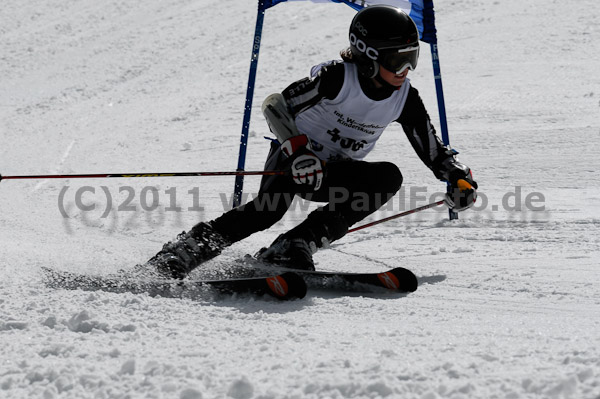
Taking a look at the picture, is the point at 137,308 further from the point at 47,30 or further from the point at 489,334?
the point at 47,30

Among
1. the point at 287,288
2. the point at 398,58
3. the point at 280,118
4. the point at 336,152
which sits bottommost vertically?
the point at 287,288

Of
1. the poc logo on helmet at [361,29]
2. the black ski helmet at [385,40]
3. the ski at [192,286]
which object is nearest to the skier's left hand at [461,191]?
the black ski helmet at [385,40]

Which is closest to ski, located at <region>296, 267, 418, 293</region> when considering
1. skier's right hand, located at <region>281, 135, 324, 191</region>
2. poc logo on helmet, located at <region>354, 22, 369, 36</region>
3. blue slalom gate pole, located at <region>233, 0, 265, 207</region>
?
skier's right hand, located at <region>281, 135, 324, 191</region>

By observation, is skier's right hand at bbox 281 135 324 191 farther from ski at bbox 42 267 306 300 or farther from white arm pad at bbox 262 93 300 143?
ski at bbox 42 267 306 300

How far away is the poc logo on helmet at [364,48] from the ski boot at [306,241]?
2.71ft

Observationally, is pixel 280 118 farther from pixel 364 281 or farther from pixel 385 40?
pixel 364 281

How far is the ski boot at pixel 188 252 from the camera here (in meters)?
3.18

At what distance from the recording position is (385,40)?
3.47 metres

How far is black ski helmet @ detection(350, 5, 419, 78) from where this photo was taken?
348 centimetres

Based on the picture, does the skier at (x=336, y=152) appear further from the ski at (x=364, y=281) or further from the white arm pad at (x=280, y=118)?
the ski at (x=364, y=281)

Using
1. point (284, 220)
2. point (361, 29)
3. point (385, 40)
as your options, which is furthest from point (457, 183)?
point (284, 220)

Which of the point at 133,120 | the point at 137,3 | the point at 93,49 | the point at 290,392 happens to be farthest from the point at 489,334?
the point at 137,3

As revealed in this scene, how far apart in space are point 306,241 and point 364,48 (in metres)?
1.03

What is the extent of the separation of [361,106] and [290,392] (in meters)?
2.12
